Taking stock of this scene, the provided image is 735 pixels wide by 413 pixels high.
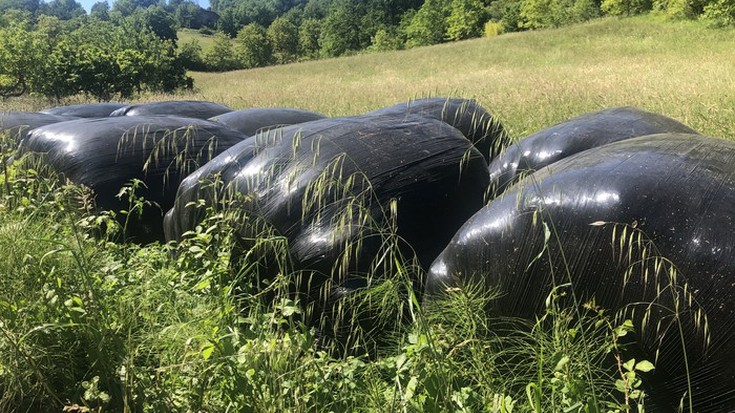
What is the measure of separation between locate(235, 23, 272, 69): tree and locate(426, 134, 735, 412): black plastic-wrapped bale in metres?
57.1

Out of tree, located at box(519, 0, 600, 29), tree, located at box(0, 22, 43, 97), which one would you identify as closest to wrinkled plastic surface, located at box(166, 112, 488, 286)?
tree, located at box(0, 22, 43, 97)

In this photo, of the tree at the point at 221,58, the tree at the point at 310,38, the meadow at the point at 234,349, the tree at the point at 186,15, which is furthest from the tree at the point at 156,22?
the meadow at the point at 234,349

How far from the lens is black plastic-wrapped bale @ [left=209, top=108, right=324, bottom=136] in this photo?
530 cm

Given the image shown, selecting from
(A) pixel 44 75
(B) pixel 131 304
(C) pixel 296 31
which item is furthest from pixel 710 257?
(C) pixel 296 31

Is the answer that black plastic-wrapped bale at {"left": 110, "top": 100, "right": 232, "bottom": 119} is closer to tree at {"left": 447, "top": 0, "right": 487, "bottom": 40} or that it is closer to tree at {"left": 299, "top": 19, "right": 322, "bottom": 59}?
tree at {"left": 447, "top": 0, "right": 487, "bottom": 40}

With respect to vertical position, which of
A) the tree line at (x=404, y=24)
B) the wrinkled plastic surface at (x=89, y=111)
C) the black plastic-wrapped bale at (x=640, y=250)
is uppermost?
the tree line at (x=404, y=24)

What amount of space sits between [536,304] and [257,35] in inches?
2437

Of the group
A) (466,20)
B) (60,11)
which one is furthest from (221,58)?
(60,11)

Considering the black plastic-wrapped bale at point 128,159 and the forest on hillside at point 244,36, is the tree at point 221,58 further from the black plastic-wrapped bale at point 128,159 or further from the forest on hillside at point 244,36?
the black plastic-wrapped bale at point 128,159

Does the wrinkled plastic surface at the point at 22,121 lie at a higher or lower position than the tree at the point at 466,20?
lower

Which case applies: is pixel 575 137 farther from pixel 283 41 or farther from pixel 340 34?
pixel 283 41

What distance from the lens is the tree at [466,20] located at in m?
48.8

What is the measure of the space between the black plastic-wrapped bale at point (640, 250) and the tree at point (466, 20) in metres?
50.3

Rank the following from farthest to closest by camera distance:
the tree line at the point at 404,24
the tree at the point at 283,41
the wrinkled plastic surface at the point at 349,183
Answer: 1. the tree at the point at 283,41
2. the tree line at the point at 404,24
3. the wrinkled plastic surface at the point at 349,183
